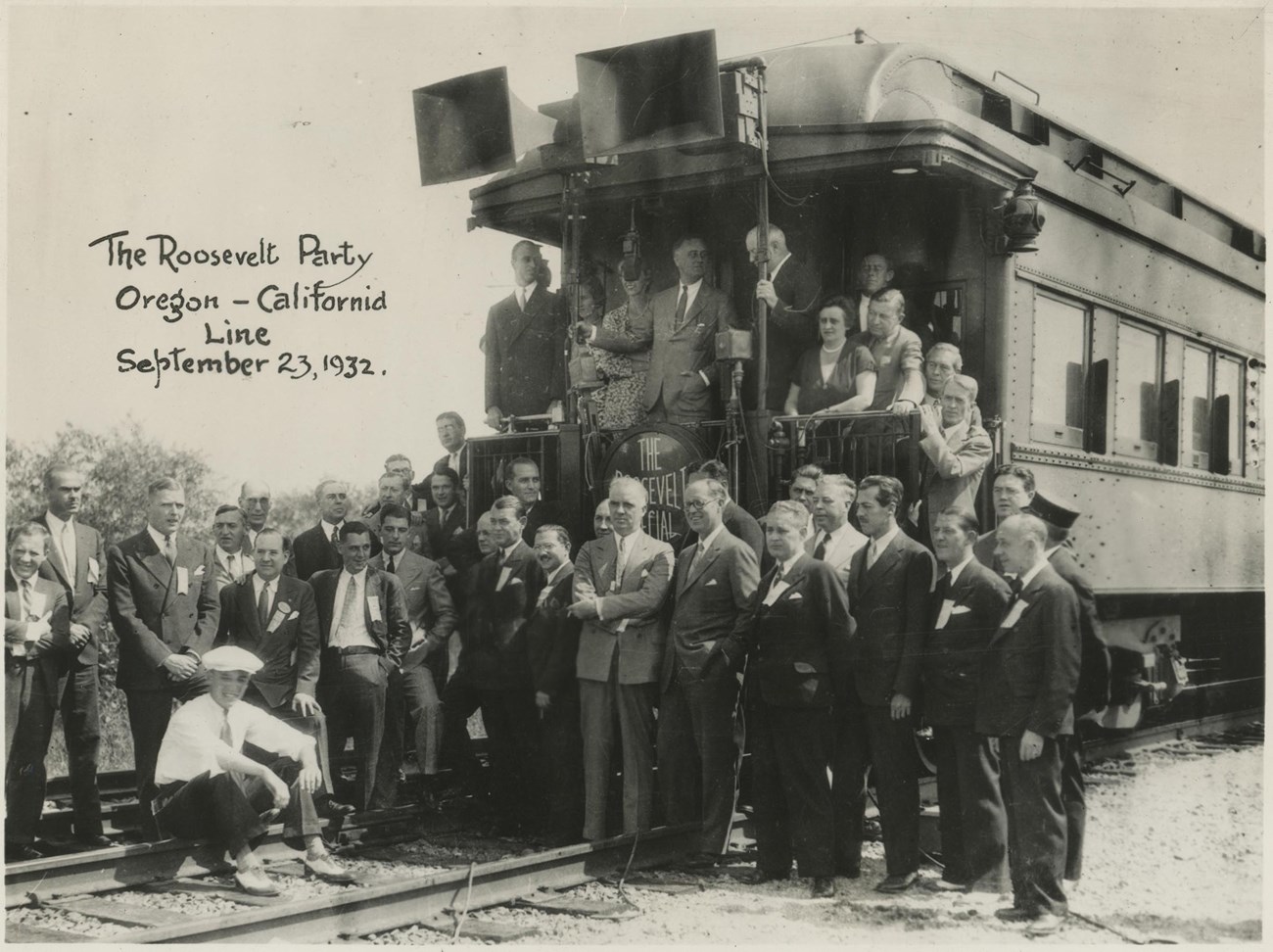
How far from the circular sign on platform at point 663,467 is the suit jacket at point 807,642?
1338mm

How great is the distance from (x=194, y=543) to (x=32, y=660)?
95 cm

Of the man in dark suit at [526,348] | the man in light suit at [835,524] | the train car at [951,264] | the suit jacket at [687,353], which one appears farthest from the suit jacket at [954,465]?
the man in dark suit at [526,348]

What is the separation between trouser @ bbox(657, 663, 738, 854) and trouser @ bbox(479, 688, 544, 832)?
92 cm

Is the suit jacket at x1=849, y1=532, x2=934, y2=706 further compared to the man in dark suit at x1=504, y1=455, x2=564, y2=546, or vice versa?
the man in dark suit at x1=504, y1=455, x2=564, y2=546

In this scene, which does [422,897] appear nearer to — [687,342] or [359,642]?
[359,642]

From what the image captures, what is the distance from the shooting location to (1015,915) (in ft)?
16.3

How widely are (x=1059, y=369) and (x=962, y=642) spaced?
2382 mm

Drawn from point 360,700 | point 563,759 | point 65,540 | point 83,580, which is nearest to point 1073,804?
point 563,759

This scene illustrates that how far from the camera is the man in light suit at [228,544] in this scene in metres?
6.88

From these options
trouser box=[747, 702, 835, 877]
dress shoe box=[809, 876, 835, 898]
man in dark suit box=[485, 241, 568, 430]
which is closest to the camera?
dress shoe box=[809, 876, 835, 898]

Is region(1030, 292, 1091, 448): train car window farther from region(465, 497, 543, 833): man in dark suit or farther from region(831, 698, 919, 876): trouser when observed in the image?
region(465, 497, 543, 833): man in dark suit

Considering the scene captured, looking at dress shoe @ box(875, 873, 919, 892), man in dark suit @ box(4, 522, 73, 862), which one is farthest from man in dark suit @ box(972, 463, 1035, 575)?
man in dark suit @ box(4, 522, 73, 862)

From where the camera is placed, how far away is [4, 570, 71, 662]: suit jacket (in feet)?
19.1

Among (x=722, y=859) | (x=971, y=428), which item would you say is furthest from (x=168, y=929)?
(x=971, y=428)
